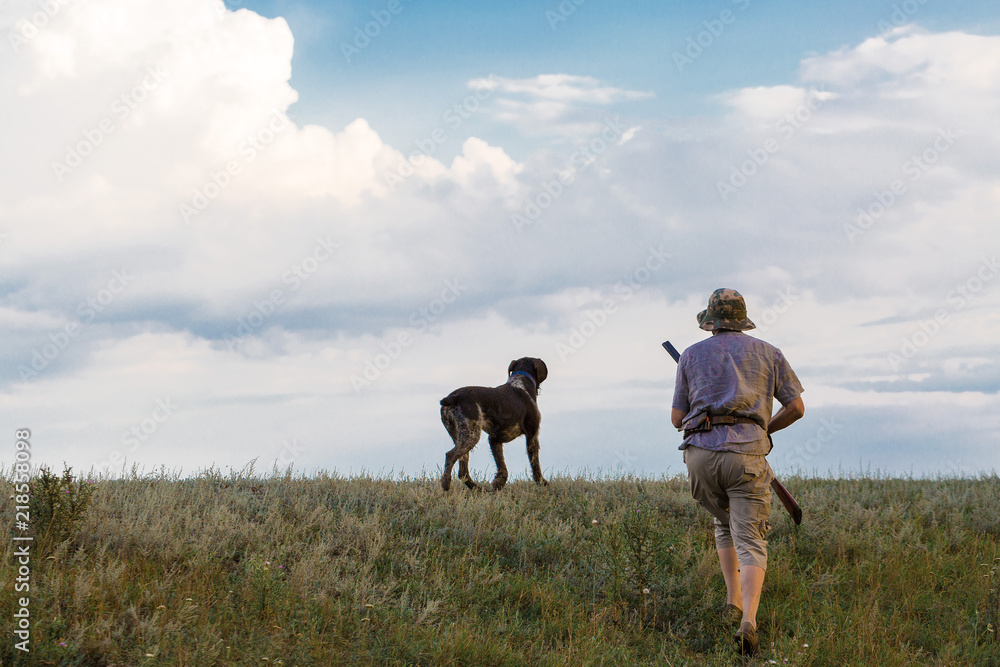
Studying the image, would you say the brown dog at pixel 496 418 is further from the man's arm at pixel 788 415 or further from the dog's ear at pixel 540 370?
the man's arm at pixel 788 415

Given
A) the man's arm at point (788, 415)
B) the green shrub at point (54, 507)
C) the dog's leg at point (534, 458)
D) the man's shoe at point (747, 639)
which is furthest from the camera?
the dog's leg at point (534, 458)

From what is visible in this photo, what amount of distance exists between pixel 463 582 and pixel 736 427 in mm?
2824

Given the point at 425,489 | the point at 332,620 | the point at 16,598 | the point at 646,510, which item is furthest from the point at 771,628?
the point at 16,598

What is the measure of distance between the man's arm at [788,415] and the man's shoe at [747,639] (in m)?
1.48

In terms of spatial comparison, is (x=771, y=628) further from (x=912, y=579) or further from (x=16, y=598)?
(x=16, y=598)

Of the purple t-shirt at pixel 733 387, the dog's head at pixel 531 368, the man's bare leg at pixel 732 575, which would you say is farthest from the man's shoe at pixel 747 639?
the dog's head at pixel 531 368

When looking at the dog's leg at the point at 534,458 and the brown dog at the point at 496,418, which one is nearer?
the brown dog at the point at 496,418

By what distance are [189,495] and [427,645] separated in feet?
15.1

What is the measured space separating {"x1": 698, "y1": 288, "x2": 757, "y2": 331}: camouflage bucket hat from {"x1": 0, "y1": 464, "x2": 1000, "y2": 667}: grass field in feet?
6.29

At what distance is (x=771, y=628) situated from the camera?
6.54m

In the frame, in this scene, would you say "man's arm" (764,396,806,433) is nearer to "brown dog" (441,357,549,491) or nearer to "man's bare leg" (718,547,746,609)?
"man's bare leg" (718,547,746,609)

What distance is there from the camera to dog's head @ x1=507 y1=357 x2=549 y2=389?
38.5 feet

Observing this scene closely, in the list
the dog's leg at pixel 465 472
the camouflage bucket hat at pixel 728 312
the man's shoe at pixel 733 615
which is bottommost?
the man's shoe at pixel 733 615

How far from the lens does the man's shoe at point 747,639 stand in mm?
5914
